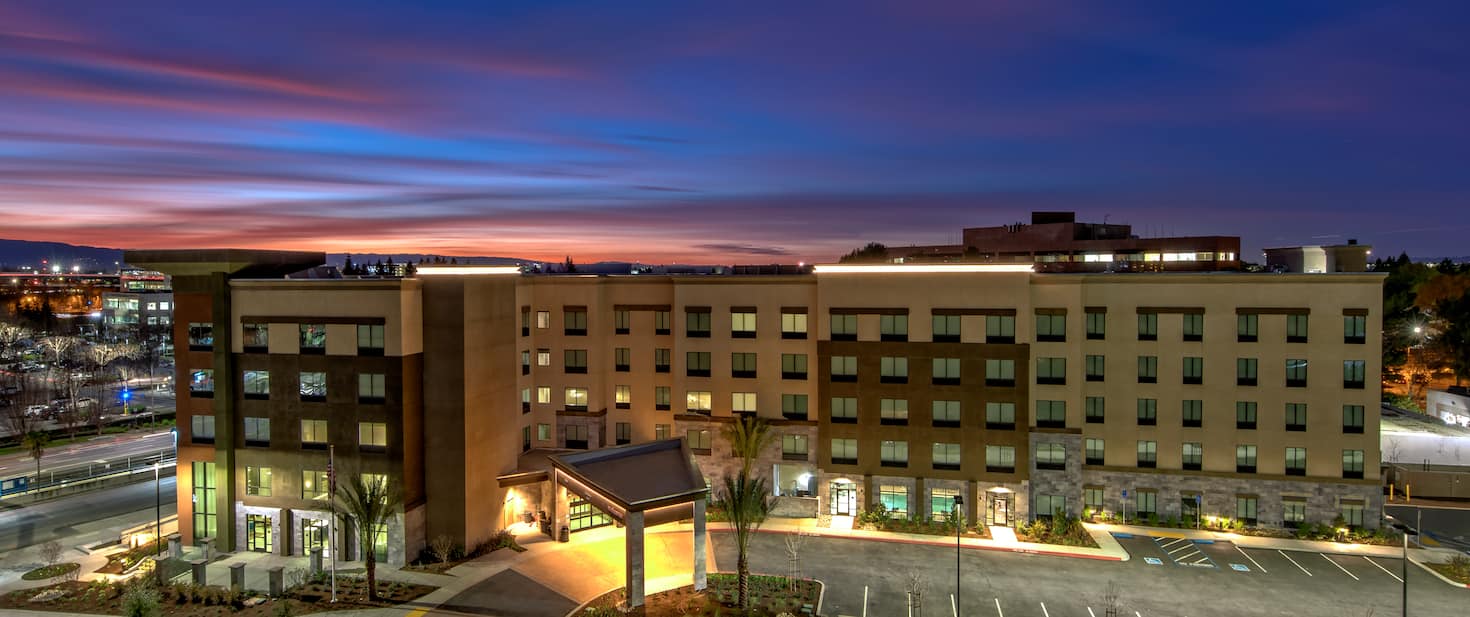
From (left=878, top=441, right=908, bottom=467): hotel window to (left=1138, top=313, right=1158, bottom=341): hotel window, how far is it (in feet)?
54.4

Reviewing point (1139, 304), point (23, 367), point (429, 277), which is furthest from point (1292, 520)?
point (23, 367)

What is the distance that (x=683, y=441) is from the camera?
1825 inches

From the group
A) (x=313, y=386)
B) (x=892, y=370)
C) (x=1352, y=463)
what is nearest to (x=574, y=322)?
(x=313, y=386)

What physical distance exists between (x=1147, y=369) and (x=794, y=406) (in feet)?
74.9

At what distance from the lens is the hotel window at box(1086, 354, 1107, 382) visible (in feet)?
161

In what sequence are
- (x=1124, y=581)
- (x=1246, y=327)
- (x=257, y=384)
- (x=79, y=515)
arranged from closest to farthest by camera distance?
(x=1124, y=581)
(x=257, y=384)
(x=1246, y=327)
(x=79, y=515)

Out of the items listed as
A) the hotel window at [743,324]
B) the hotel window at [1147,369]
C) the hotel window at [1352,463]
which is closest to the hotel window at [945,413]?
the hotel window at [1147,369]

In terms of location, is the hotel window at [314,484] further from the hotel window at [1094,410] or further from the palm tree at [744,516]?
the hotel window at [1094,410]

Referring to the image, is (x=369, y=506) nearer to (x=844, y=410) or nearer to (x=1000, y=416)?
(x=844, y=410)

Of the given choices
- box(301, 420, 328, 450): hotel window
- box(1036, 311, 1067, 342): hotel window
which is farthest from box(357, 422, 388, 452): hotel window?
box(1036, 311, 1067, 342): hotel window

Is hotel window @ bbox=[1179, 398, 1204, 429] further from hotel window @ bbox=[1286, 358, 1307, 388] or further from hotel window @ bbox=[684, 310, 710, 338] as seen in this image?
hotel window @ bbox=[684, 310, 710, 338]

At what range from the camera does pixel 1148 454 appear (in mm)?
48688

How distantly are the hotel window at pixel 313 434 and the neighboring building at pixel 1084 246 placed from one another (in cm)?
7085

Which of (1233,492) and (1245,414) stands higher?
(1245,414)
